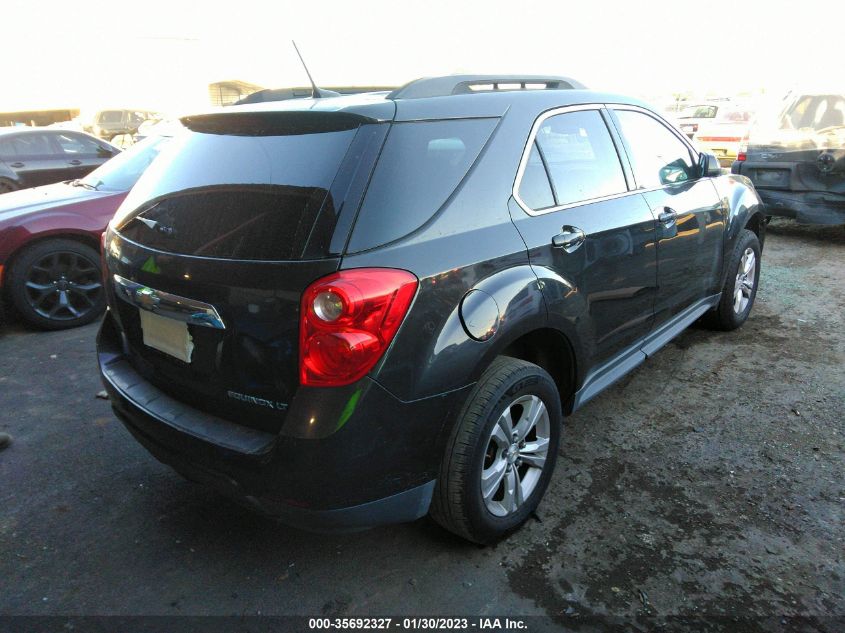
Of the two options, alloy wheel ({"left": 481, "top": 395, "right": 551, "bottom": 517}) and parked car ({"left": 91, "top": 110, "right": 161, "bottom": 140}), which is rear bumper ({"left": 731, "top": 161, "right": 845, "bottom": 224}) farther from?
parked car ({"left": 91, "top": 110, "right": 161, "bottom": 140})

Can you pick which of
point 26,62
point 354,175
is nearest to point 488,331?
point 354,175

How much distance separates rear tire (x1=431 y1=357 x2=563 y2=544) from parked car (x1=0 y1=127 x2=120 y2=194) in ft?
26.5

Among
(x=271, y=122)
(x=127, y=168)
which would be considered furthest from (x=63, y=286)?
(x=271, y=122)

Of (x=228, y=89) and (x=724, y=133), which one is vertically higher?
(x=228, y=89)

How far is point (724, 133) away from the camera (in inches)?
534

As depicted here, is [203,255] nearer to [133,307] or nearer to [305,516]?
[133,307]

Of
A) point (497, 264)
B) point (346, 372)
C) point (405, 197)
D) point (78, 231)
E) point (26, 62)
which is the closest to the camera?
point (346, 372)

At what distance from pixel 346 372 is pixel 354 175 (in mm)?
625

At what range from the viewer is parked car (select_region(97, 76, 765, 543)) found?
1.89 m

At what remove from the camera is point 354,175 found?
6.44 ft

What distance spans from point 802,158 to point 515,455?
A: 6.59 metres

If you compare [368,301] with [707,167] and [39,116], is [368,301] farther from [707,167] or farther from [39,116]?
[39,116]

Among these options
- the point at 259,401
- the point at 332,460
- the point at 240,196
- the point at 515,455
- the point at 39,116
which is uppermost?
the point at 240,196

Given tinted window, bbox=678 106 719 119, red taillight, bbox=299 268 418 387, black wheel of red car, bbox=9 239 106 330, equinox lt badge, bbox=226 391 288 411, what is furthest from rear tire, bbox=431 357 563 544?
tinted window, bbox=678 106 719 119
